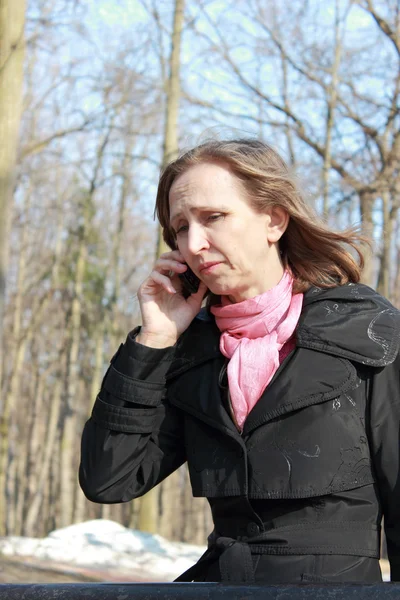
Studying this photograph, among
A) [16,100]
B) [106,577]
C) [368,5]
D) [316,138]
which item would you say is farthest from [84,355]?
[16,100]

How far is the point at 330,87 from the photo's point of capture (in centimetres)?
1299

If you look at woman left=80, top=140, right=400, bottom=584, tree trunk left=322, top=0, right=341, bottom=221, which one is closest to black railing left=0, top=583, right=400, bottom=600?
woman left=80, top=140, right=400, bottom=584

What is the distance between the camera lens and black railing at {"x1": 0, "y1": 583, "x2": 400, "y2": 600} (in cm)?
105

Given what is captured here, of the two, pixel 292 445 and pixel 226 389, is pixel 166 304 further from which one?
pixel 292 445

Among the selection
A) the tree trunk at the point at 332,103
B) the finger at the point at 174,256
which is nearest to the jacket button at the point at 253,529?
the finger at the point at 174,256

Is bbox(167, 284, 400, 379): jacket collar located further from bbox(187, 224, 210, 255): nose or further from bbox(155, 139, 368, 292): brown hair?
bbox(187, 224, 210, 255): nose

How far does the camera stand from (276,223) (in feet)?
6.94

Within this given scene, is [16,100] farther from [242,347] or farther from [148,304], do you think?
[242,347]

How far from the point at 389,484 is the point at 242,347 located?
50cm

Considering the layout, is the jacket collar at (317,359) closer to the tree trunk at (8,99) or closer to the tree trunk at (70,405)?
the tree trunk at (8,99)

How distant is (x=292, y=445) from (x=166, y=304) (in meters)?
0.67

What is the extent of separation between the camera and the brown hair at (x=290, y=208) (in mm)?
2053

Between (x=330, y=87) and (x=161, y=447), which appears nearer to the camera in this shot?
(x=161, y=447)

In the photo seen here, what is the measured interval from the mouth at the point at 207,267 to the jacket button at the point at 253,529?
65 cm
